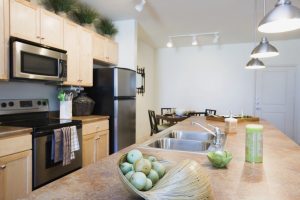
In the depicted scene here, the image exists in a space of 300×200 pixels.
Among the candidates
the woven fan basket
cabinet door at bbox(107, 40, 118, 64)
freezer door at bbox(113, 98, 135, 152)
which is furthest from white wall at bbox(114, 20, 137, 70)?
the woven fan basket

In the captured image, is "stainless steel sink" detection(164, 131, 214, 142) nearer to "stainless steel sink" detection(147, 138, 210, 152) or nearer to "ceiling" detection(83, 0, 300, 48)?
"stainless steel sink" detection(147, 138, 210, 152)

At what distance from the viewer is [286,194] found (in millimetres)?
851

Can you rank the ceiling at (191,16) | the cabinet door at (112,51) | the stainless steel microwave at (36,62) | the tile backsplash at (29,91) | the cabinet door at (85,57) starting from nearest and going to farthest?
the stainless steel microwave at (36,62) → the tile backsplash at (29,91) → the cabinet door at (85,57) → the ceiling at (191,16) → the cabinet door at (112,51)

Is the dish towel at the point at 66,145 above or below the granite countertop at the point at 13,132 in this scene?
below

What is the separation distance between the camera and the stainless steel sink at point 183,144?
188 centimetres

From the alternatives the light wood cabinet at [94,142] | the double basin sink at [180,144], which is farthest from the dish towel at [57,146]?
the double basin sink at [180,144]

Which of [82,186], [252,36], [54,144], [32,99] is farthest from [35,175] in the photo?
[252,36]

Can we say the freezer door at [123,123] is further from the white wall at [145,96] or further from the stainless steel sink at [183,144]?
the stainless steel sink at [183,144]

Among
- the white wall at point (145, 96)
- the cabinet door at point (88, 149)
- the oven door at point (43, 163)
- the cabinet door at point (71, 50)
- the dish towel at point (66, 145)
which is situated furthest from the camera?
the white wall at point (145, 96)

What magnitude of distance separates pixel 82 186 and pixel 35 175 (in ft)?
4.72

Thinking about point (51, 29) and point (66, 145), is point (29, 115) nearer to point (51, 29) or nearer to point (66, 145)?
point (66, 145)

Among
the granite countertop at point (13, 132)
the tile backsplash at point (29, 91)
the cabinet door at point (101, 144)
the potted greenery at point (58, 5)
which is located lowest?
the cabinet door at point (101, 144)

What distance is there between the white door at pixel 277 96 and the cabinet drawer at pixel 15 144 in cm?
540

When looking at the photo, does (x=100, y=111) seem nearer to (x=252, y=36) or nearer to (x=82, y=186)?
(x=82, y=186)
